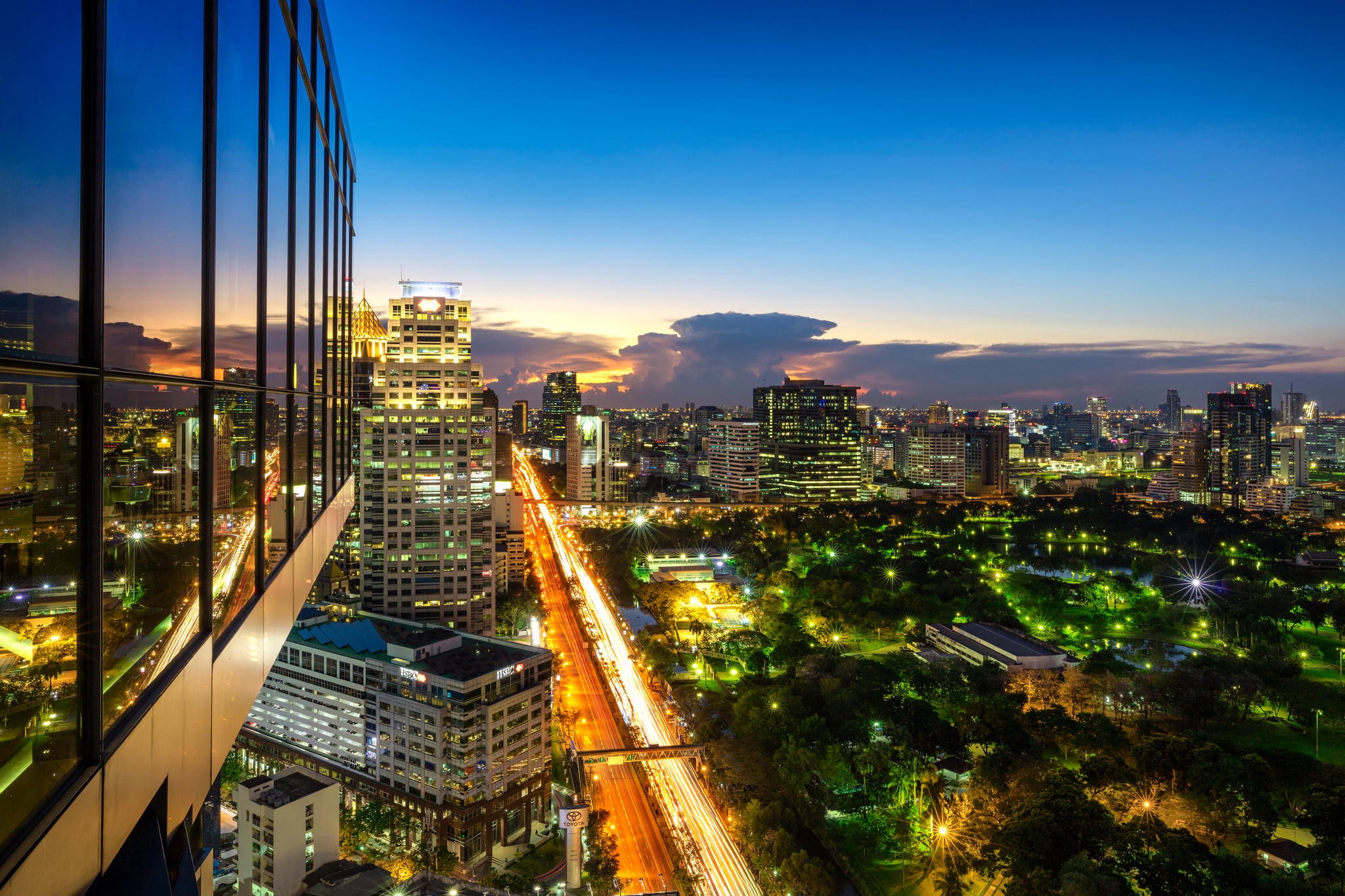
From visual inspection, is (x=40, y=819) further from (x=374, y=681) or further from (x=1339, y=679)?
(x=1339, y=679)

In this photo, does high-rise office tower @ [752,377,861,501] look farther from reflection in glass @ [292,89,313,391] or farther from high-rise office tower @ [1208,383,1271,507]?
reflection in glass @ [292,89,313,391]

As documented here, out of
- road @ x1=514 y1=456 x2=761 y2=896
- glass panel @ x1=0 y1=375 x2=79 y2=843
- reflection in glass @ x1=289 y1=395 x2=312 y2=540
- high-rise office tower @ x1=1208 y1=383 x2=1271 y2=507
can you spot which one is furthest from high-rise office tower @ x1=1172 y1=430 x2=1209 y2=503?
glass panel @ x1=0 y1=375 x2=79 y2=843

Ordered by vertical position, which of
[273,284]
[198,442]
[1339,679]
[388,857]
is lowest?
[388,857]

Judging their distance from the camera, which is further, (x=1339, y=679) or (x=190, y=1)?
(x=1339, y=679)

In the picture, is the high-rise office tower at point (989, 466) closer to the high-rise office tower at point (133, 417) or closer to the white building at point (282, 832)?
the white building at point (282, 832)

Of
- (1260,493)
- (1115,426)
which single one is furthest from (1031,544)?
(1115,426)

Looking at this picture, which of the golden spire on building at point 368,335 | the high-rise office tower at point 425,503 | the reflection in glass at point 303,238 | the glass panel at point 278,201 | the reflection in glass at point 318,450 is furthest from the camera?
the golden spire on building at point 368,335

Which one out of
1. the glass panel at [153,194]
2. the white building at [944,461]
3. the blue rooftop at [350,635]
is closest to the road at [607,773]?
the blue rooftop at [350,635]
